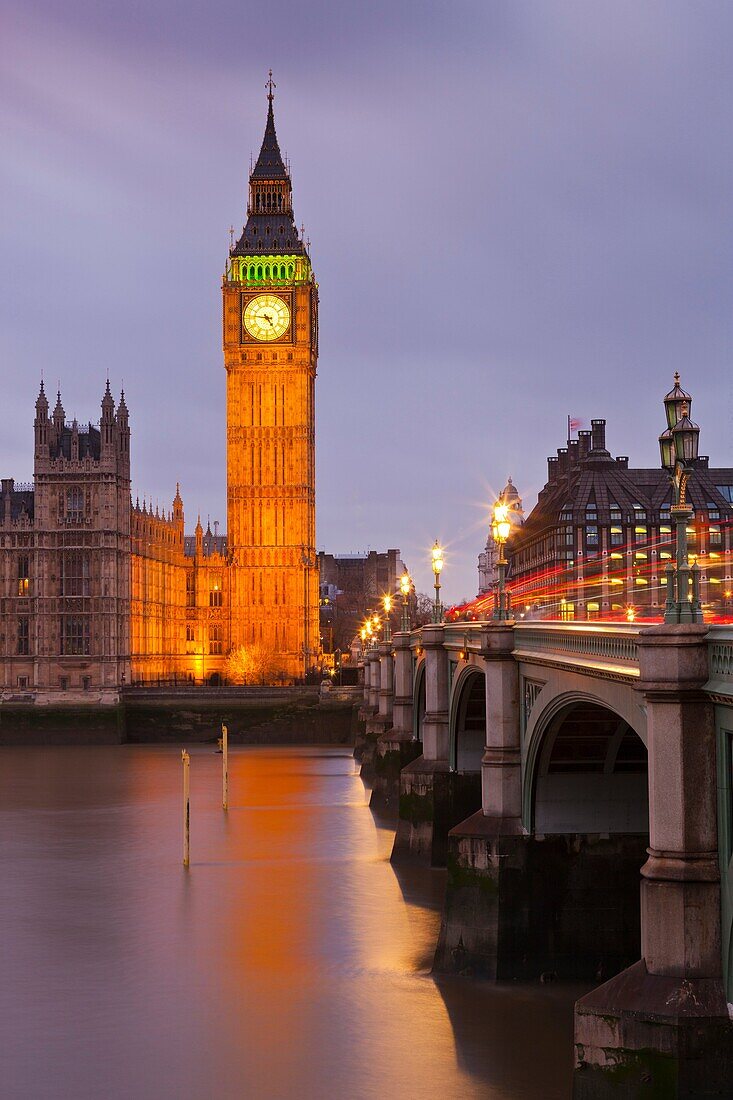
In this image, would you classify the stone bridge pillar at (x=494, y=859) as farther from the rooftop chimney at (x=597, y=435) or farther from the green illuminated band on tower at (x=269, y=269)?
the green illuminated band on tower at (x=269, y=269)

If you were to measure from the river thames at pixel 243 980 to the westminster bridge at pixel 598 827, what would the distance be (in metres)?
1.29

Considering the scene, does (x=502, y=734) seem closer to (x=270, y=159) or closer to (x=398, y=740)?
(x=398, y=740)

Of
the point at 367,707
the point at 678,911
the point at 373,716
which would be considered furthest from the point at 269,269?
the point at 678,911

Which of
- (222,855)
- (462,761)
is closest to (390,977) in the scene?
(462,761)

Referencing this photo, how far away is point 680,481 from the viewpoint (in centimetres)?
1736

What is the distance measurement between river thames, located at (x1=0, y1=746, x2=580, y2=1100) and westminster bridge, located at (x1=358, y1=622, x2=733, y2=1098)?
129 cm

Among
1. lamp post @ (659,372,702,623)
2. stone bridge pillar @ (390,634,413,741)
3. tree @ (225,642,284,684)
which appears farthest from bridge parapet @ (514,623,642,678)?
tree @ (225,642,284,684)

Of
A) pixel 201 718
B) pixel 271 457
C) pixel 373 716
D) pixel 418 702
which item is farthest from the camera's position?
pixel 271 457

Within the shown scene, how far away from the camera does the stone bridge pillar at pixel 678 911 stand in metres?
17.4

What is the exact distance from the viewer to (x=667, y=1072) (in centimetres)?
1755

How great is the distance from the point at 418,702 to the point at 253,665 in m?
76.3

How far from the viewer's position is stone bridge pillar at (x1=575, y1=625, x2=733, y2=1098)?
685 inches

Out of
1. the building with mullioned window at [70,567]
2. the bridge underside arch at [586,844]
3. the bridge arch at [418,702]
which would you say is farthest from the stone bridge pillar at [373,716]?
the bridge underside arch at [586,844]

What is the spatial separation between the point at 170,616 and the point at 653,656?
122 m
